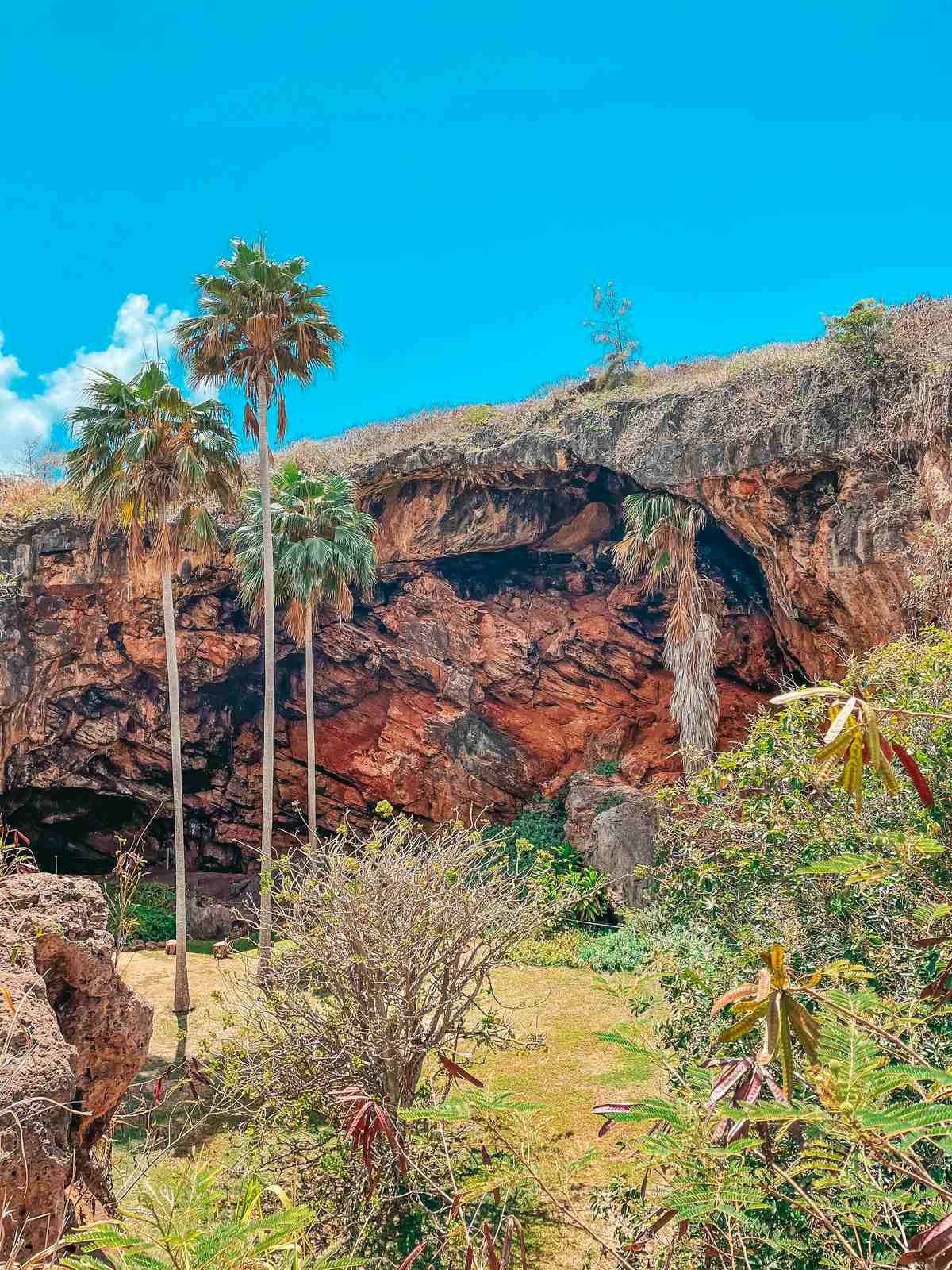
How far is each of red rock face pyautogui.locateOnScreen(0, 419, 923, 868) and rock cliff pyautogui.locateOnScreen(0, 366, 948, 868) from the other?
0.21ft

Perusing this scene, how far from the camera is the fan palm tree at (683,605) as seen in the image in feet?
53.2

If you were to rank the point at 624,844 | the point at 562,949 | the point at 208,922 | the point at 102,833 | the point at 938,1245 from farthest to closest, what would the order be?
the point at 102,833 < the point at 208,922 < the point at 624,844 < the point at 562,949 < the point at 938,1245

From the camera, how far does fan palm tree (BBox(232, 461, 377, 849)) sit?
17219 mm

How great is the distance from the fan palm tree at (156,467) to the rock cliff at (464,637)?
215 inches

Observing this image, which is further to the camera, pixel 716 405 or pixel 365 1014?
pixel 716 405

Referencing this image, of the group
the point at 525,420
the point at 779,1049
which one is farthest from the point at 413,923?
the point at 525,420

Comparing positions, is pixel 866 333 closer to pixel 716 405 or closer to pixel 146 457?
pixel 716 405

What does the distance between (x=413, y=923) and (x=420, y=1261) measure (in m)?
2.46

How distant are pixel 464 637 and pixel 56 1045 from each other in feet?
60.5

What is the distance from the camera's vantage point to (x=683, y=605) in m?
16.5

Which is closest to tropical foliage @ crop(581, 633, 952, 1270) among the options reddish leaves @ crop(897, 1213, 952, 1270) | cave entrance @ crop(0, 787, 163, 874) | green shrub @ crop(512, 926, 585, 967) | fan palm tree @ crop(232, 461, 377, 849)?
reddish leaves @ crop(897, 1213, 952, 1270)

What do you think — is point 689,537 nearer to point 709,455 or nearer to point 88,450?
point 709,455

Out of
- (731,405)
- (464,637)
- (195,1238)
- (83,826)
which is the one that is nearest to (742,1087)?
(195,1238)

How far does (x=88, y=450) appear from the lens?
47.7ft
